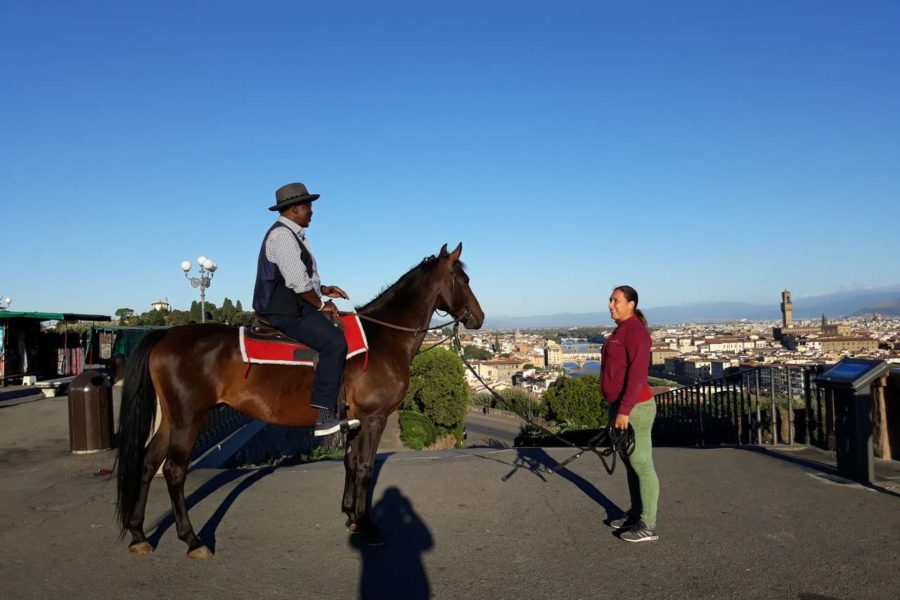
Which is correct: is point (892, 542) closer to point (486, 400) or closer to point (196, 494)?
point (196, 494)

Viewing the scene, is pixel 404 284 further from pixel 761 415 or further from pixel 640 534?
pixel 761 415

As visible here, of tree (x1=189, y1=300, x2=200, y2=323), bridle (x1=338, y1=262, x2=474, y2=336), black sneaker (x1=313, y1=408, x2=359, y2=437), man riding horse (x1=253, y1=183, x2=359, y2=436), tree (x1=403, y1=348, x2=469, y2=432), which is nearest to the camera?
black sneaker (x1=313, y1=408, x2=359, y2=437)

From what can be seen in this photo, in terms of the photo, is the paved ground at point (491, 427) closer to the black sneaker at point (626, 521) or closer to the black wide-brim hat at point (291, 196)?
the black sneaker at point (626, 521)

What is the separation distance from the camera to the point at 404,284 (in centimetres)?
613

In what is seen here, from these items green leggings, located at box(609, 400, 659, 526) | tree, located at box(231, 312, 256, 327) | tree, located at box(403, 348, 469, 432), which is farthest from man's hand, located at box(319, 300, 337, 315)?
tree, located at box(403, 348, 469, 432)

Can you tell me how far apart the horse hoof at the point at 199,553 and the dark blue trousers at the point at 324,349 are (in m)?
1.38

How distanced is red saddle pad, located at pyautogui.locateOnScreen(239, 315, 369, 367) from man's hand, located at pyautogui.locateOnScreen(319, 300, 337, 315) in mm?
178

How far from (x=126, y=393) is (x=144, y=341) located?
1.50 feet

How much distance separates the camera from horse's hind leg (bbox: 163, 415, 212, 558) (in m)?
4.90

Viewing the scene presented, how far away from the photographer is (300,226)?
18.8ft

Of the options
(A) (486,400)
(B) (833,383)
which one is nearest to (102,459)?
(B) (833,383)

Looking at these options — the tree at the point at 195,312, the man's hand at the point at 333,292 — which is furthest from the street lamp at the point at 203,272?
the man's hand at the point at 333,292

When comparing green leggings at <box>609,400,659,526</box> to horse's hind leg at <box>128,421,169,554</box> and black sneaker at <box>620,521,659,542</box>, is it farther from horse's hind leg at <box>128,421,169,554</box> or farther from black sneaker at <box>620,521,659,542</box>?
horse's hind leg at <box>128,421,169,554</box>

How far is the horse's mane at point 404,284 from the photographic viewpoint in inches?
240
